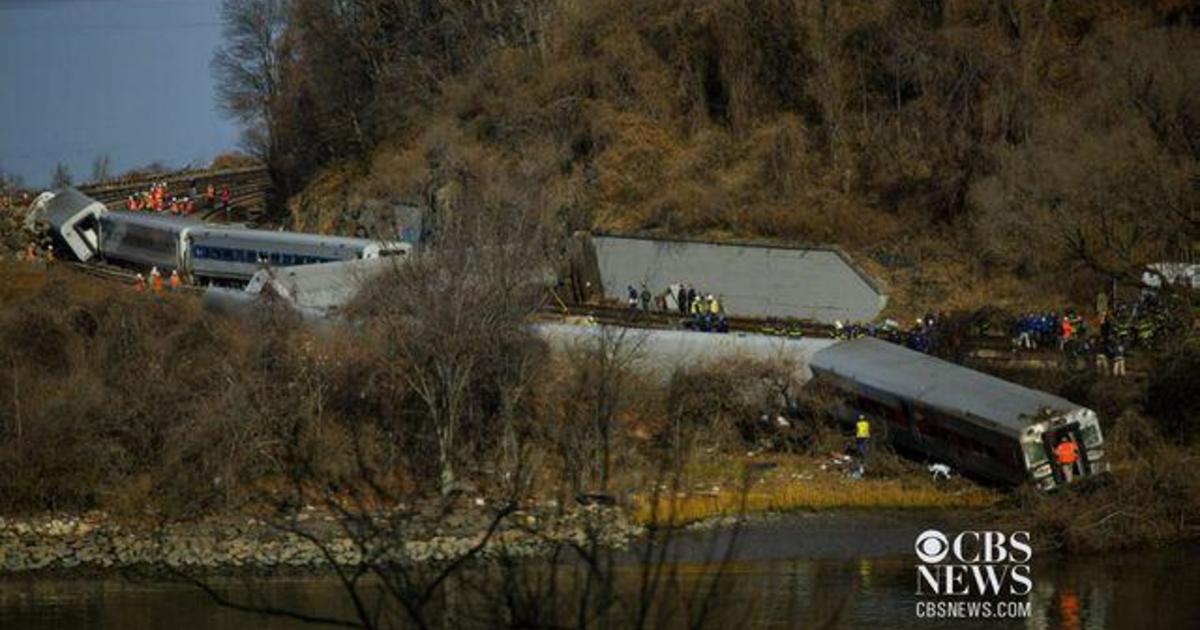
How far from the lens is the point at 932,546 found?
22469 mm

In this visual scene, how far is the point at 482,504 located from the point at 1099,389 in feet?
29.7

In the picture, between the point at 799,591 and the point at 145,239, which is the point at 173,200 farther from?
the point at 799,591

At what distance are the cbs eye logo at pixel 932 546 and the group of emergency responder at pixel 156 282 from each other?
47.5ft

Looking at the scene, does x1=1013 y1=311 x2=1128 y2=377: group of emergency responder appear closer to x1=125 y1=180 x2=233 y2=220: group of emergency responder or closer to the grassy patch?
the grassy patch

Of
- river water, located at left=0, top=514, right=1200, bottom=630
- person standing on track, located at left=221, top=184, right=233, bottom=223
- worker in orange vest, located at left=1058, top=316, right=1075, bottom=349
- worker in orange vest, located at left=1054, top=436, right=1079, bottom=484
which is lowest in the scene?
river water, located at left=0, top=514, right=1200, bottom=630

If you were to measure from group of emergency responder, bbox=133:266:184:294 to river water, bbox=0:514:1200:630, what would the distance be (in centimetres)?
1017

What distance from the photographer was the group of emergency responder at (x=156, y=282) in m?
32.3

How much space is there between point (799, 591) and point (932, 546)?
238 cm

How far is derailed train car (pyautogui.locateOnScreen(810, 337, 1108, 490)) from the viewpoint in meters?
23.6

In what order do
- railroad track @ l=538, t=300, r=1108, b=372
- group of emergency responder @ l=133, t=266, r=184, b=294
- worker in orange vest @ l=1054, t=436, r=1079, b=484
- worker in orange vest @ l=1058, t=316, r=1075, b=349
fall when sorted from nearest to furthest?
worker in orange vest @ l=1054, t=436, r=1079, b=484 → railroad track @ l=538, t=300, r=1108, b=372 → worker in orange vest @ l=1058, t=316, r=1075, b=349 → group of emergency responder @ l=133, t=266, r=184, b=294

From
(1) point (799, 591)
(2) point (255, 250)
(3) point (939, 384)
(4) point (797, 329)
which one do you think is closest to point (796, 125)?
(4) point (797, 329)

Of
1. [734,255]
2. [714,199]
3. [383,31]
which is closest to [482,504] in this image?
[734,255]

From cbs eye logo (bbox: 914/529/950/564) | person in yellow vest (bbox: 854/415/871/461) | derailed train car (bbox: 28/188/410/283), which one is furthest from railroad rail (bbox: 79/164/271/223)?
cbs eye logo (bbox: 914/529/950/564)

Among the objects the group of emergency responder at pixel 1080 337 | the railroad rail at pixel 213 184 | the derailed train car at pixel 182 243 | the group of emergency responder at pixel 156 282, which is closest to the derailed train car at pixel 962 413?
the group of emergency responder at pixel 1080 337
